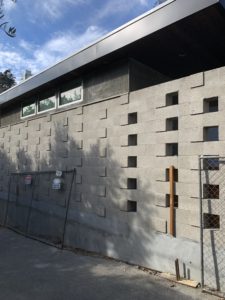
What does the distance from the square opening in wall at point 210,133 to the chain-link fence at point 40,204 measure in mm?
3654

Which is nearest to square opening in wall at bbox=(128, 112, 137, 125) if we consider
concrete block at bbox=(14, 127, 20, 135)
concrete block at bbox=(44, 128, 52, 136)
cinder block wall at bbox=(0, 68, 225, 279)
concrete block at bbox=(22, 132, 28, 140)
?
cinder block wall at bbox=(0, 68, 225, 279)

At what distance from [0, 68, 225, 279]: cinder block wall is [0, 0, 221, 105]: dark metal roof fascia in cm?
94

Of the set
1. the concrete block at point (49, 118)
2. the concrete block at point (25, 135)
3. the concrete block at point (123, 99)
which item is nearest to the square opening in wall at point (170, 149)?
the concrete block at point (123, 99)

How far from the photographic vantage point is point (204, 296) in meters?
5.00

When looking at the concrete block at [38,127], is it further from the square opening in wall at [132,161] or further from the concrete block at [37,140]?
the square opening in wall at [132,161]

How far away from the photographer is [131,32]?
21.9 feet

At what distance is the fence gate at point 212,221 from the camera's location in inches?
205

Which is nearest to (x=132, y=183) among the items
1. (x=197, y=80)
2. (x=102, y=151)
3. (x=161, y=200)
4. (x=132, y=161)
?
(x=132, y=161)

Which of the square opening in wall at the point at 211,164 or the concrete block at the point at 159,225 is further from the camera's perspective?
the concrete block at the point at 159,225

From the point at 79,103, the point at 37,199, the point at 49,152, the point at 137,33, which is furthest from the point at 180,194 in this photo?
the point at 37,199

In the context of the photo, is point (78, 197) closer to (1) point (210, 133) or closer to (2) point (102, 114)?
(2) point (102, 114)

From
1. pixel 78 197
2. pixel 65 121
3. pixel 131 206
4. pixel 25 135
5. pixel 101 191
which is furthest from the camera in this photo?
pixel 25 135

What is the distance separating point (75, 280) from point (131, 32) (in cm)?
434

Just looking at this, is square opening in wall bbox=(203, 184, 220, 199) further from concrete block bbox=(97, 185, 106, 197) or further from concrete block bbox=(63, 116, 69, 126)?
concrete block bbox=(63, 116, 69, 126)
